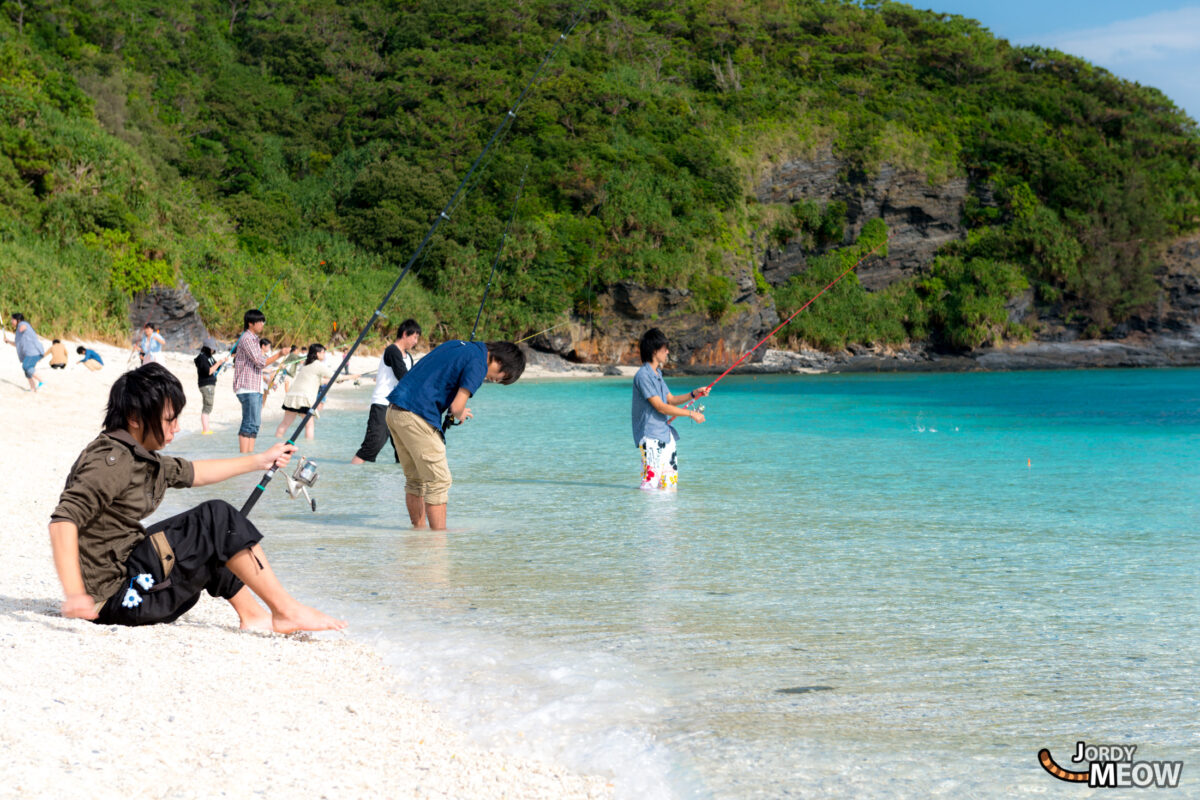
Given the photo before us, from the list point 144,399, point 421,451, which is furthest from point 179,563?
point 421,451

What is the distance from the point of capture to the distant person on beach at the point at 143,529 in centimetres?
369

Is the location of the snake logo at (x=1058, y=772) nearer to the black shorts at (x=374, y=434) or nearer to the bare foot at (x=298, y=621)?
the bare foot at (x=298, y=621)

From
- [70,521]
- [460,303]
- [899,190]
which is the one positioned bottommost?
[70,521]

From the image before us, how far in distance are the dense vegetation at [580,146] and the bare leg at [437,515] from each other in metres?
30.6

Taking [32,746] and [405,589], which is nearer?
[32,746]

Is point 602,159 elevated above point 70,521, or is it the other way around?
point 602,159

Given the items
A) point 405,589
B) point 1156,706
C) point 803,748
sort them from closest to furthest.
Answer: point 803,748 < point 1156,706 < point 405,589

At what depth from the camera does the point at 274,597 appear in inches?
169

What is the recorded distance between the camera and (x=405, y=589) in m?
5.76

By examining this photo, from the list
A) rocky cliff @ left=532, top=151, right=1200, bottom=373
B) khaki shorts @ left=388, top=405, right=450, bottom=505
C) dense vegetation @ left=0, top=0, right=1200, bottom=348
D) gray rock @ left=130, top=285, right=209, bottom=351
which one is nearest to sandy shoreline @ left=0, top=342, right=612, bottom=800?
khaki shorts @ left=388, top=405, right=450, bottom=505

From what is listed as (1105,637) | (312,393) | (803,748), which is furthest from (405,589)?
(312,393)

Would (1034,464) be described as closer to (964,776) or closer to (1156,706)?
(1156,706)

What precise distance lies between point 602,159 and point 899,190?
20990 millimetres

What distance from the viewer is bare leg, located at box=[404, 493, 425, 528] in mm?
7469
